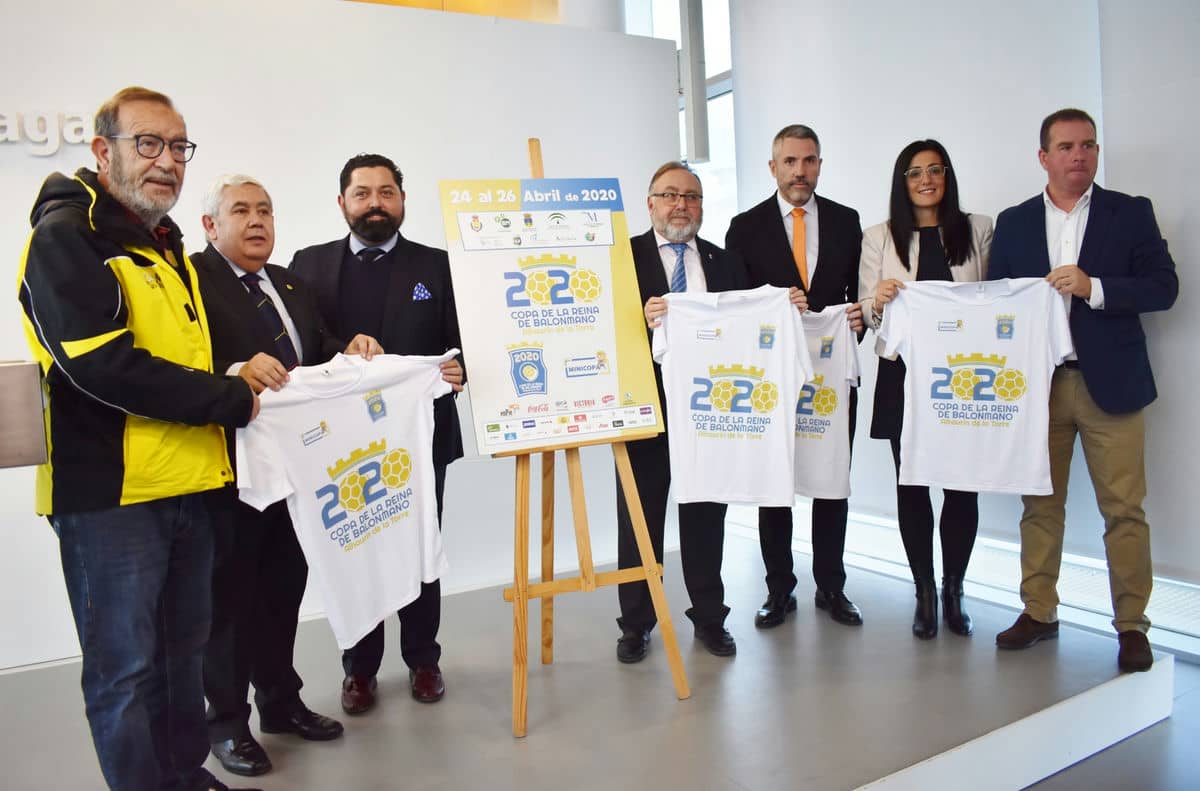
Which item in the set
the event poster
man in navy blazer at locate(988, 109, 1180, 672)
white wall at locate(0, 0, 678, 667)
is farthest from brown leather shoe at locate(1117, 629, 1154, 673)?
white wall at locate(0, 0, 678, 667)

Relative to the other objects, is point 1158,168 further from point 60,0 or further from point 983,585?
point 60,0

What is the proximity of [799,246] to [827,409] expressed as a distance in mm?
701

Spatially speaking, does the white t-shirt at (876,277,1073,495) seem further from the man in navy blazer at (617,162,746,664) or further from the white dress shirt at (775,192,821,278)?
the man in navy blazer at (617,162,746,664)

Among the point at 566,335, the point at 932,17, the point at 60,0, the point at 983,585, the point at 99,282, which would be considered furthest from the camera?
the point at 932,17

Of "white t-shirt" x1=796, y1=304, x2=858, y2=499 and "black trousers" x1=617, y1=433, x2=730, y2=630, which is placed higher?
"white t-shirt" x1=796, y1=304, x2=858, y2=499

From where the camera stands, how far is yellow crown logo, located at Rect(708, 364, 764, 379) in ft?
10.4

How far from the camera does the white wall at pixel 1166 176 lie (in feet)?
10.6

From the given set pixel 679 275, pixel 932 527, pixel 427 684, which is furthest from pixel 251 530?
pixel 932 527

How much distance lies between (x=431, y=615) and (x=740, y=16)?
15.2 feet

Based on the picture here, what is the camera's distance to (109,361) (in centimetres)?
186

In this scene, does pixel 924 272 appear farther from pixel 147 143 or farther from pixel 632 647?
pixel 147 143

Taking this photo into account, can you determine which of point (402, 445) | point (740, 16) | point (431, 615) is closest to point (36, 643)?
point (431, 615)

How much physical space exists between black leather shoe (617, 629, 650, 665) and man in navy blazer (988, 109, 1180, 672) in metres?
1.72

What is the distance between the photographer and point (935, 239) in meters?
3.42
